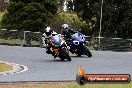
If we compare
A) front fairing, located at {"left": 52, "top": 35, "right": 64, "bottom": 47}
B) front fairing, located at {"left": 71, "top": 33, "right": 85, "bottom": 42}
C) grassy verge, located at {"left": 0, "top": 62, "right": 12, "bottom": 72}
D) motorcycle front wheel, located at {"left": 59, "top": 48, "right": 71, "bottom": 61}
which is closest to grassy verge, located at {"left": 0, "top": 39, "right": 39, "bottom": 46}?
front fairing, located at {"left": 71, "top": 33, "right": 85, "bottom": 42}

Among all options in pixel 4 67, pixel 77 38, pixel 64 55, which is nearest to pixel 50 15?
pixel 77 38

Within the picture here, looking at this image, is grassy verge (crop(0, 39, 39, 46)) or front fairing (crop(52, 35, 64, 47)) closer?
front fairing (crop(52, 35, 64, 47))

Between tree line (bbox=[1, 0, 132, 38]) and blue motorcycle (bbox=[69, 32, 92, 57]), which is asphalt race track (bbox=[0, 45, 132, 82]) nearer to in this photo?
blue motorcycle (bbox=[69, 32, 92, 57])

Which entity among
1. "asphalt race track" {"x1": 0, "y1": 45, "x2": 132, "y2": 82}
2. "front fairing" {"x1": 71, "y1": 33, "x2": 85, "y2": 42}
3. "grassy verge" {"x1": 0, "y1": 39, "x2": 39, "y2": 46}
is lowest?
"grassy verge" {"x1": 0, "y1": 39, "x2": 39, "y2": 46}

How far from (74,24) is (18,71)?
41.6 m

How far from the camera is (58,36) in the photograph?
23344mm

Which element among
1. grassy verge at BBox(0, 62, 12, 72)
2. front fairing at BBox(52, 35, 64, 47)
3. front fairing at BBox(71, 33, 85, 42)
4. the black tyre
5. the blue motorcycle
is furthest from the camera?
front fairing at BBox(71, 33, 85, 42)

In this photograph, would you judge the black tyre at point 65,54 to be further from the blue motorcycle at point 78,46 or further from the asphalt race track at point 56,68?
the blue motorcycle at point 78,46

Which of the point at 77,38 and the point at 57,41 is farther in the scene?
the point at 77,38

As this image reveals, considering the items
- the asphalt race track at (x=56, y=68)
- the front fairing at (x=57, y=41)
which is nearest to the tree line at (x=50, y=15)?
the asphalt race track at (x=56, y=68)

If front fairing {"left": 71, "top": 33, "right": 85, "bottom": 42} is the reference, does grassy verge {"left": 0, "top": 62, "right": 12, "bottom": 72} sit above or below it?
below

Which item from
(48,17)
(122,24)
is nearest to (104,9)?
(122,24)

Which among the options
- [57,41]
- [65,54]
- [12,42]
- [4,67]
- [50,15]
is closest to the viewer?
[4,67]

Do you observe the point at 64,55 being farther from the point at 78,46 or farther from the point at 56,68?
the point at 56,68
